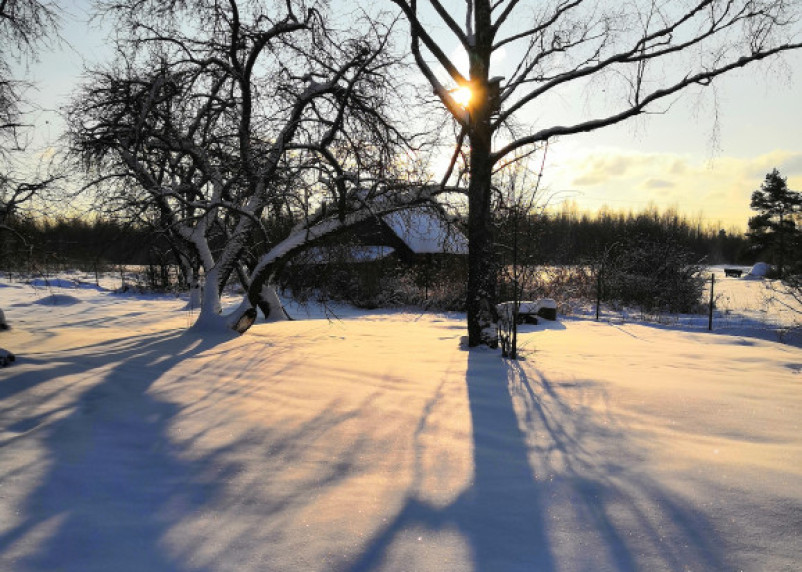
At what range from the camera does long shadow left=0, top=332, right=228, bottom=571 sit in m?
2.23

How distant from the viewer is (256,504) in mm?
2670

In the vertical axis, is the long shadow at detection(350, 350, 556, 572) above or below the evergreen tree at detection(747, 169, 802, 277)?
below

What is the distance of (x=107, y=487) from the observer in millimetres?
2830

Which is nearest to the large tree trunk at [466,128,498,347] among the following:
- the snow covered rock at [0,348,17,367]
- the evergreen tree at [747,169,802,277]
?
the snow covered rock at [0,348,17,367]

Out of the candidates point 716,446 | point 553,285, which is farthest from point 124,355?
point 553,285

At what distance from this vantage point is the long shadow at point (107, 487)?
7.32 feet

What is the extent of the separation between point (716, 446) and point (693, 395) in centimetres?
137

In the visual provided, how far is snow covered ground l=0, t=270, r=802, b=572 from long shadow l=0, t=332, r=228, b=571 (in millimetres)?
13

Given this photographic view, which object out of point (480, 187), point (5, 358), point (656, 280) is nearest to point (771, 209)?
point (656, 280)

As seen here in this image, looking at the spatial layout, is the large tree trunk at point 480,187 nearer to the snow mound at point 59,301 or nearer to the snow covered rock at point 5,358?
the snow covered rock at point 5,358

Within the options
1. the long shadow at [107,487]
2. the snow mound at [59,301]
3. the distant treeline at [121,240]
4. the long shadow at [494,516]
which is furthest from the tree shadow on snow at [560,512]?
the snow mound at [59,301]

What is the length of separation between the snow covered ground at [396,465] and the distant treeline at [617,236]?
8.74 feet

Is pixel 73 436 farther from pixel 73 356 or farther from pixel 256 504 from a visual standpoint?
pixel 73 356

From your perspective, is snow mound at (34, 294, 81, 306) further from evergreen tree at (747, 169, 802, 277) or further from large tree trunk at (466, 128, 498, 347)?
evergreen tree at (747, 169, 802, 277)
